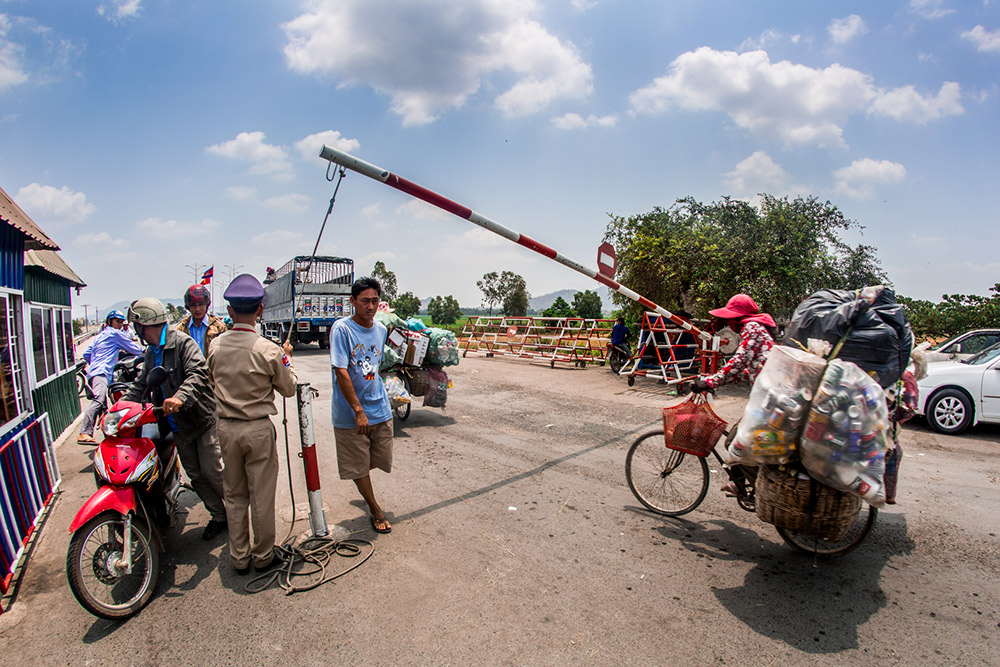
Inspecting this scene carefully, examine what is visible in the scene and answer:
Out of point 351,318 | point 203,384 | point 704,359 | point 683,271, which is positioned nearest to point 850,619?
point 351,318

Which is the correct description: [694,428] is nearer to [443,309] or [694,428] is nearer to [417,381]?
[417,381]

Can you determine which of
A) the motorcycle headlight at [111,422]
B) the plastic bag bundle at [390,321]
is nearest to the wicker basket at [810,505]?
the motorcycle headlight at [111,422]

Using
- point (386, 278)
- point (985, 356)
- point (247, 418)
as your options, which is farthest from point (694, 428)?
point (386, 278)

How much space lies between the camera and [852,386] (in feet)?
9.03

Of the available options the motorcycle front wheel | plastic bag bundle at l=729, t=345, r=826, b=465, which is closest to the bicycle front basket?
plastic bag bundle at l=729, t=345, r=826, b=465

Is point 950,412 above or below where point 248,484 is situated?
below

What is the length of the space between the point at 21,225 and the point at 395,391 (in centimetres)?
423

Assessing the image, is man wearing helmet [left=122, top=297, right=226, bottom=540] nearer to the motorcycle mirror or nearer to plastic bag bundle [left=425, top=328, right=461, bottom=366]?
the motorcycle mirror

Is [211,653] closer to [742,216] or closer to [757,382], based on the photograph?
[757,382]

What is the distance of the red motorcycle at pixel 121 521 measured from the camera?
9.38 ft

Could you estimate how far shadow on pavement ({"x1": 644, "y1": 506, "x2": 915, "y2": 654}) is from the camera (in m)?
2.80

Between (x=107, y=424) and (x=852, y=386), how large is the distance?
4.48 metres

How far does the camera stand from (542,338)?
17109 mm

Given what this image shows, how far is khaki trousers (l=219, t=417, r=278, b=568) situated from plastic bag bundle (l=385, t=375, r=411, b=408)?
3655 millimetres
